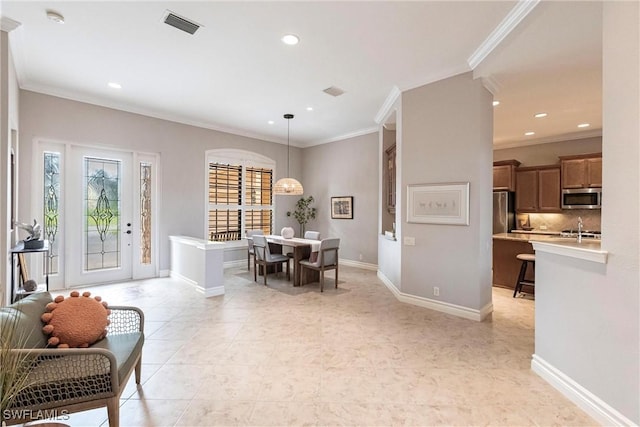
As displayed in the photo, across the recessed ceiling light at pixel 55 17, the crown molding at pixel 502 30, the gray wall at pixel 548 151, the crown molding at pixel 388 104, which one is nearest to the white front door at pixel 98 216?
the recessed ceiling light at pixel 55 17

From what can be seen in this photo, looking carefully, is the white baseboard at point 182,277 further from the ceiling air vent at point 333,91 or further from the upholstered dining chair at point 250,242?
the ceiling air vent at point 333,91

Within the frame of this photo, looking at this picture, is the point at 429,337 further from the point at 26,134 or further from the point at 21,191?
the point at 26,134

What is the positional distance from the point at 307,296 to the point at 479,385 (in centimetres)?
280

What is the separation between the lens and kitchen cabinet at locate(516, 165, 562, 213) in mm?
6586

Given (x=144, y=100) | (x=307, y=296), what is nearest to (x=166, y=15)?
(x=144, y=100)

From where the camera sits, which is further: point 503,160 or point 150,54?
point 503,160

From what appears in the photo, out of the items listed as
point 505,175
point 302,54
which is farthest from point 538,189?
point 302,54

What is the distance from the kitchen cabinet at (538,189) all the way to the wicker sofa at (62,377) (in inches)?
308

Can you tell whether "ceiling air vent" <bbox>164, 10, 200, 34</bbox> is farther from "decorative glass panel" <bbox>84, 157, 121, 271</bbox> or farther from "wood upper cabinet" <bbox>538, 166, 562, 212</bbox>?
"wood upper cabinet" <bbox>538, 166, 562, 212</bbox>

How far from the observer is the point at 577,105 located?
4770 mm

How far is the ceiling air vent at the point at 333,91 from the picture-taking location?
4.57m

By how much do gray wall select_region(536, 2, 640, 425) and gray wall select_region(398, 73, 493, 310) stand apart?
1.56m

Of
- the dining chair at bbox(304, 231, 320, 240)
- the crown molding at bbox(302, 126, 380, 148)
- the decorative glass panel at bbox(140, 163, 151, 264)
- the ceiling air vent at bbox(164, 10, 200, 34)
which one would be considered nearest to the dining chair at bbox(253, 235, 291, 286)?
the dining chair at bbox(304, 231, 320, 240)

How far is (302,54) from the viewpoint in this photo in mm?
3547
